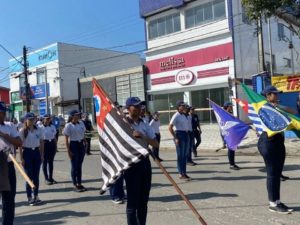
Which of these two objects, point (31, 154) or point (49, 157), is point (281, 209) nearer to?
point (31, 154)

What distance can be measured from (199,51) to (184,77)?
88.2 inches

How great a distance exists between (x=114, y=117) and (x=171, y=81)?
90.6 feet

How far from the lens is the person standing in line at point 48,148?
36.6 feet

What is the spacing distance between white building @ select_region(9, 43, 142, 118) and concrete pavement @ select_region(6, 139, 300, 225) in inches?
1306

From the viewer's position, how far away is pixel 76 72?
48.5m

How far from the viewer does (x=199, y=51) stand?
30.5 m

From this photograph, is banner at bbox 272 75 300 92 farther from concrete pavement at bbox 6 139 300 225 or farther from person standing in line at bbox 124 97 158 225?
person standing in line at bbox 124 97 158 225

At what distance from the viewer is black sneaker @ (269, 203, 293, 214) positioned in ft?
21.6

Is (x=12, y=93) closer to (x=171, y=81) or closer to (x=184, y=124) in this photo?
(x=171, y=81)

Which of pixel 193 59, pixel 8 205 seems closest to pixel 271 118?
pixel 8 205

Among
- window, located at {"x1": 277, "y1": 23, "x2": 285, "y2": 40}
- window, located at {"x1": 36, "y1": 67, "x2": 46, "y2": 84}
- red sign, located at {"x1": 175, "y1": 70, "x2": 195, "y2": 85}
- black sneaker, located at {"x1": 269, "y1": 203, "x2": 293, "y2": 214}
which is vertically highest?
window, located at {"x1": 277, "y1": 23, "x2": 285, "y2": 40}

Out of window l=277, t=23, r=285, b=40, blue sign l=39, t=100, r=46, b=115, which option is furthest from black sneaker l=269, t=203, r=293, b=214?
blue sign l=39, t=100, r=46, b=115

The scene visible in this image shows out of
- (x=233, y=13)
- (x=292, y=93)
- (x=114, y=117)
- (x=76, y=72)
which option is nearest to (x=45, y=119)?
(x=114, y=117)

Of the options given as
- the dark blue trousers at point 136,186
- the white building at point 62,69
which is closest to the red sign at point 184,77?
the white building at point 62,69
